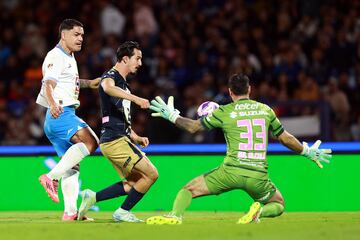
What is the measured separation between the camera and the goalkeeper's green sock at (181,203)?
890cm

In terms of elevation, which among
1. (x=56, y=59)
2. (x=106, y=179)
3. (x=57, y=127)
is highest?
(x=56, y=59)

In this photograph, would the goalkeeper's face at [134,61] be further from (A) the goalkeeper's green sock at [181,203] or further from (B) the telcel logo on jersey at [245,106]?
(A) the goalkeeper's green sock at [181,203]

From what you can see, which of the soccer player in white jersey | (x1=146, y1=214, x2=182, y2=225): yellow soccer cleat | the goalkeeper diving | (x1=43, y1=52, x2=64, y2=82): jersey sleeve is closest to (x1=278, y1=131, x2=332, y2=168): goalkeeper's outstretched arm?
the goalkeeper diving

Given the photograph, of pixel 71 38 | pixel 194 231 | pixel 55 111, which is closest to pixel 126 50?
pixel 71 38

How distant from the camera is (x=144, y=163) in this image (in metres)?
9.73

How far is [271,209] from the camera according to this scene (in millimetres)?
9102

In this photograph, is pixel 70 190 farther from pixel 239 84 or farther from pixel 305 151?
pixel 305 151

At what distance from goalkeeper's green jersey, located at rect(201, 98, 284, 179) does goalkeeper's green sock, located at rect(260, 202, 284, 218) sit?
0.29 meters

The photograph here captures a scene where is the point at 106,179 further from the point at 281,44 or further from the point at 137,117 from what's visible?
the point at 281,44

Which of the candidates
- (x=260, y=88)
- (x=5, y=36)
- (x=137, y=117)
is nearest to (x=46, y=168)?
(x=137, y=117)

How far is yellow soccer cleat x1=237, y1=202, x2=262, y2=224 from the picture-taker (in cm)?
882

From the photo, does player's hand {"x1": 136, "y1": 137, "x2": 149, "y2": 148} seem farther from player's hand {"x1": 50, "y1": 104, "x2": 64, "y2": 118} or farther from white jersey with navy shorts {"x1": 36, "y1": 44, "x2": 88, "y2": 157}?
player's hand {"x1": 50, "y1": 104, "x2": 64, "y2": 118}

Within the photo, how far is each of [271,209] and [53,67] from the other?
8.86 ft

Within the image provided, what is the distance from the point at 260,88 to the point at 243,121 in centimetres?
606
